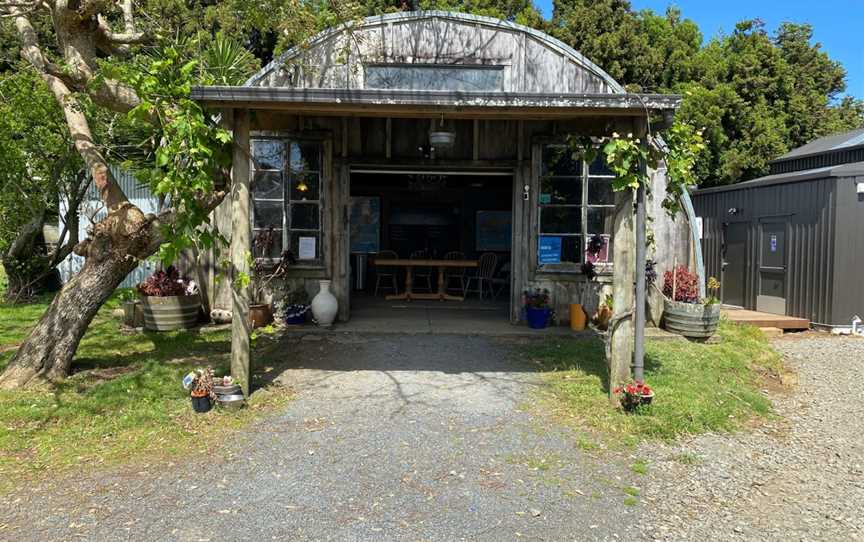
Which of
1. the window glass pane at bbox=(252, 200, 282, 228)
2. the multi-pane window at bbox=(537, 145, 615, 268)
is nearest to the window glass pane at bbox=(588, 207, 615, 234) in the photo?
the multi-pane window at bbox=(537, 145, 615, 268)

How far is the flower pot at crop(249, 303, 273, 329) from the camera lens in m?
7.39

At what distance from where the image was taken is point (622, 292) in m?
4.82

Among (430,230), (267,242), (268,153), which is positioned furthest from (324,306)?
(430,230)

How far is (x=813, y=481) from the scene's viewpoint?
3.59 meters

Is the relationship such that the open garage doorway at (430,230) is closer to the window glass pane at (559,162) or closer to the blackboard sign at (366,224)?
the blackboard sign at (366,224)

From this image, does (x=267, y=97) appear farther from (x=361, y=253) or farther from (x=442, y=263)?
(x=361, y=253)

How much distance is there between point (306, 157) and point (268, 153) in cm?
52

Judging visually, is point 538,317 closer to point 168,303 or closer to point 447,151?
point 447,151

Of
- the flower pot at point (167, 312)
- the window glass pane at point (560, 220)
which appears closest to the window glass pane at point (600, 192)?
the window glass pane at point (560, 220)

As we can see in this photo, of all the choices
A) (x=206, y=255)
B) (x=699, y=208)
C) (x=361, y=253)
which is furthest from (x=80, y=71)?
(x=699, y=208)

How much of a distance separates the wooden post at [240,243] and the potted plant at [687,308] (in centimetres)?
538

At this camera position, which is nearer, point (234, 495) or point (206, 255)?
point (234, 495)

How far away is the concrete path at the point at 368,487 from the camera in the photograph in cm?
292

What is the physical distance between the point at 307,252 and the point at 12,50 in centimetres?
1145
